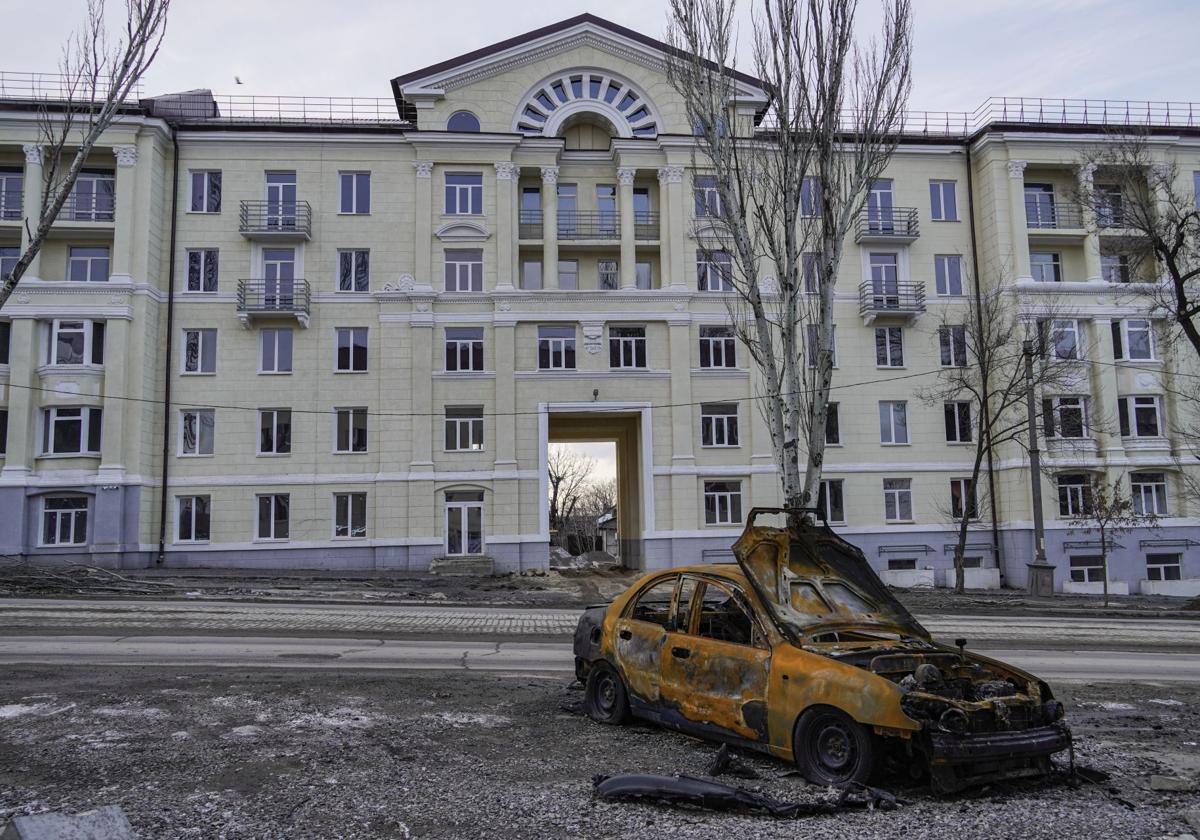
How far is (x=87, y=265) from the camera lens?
115ft

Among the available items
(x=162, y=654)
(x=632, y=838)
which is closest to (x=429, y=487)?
(x=162, y=654)

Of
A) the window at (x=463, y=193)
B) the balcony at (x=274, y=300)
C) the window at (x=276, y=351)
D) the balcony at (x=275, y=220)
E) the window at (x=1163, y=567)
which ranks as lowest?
the window at (x=1163, y=567)

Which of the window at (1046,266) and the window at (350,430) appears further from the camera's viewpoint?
the window at (1046,266)

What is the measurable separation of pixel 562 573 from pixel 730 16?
2632 centimetres

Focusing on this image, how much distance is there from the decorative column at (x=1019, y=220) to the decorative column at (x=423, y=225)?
23.1m

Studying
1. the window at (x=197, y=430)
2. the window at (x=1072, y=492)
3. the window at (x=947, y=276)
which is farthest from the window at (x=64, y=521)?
the window at (x=1072, y=492)

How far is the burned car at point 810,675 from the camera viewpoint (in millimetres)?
5871

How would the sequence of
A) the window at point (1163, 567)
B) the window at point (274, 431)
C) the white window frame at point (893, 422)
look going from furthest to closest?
the white window frame at point (893, 422) < the window at point (1163, 567) < the window at point (274, 431)

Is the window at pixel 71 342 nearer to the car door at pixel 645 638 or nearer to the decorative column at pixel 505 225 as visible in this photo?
the decorative column at pixel 505 225

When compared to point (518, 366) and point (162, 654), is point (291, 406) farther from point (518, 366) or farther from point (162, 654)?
point (162, 654)

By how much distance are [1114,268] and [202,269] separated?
36.7m

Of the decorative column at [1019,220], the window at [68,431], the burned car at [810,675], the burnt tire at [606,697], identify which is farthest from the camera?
the decorative column at [1019,220]

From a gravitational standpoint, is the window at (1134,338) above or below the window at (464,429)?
above

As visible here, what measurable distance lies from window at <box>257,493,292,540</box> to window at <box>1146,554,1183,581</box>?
32708 mm
